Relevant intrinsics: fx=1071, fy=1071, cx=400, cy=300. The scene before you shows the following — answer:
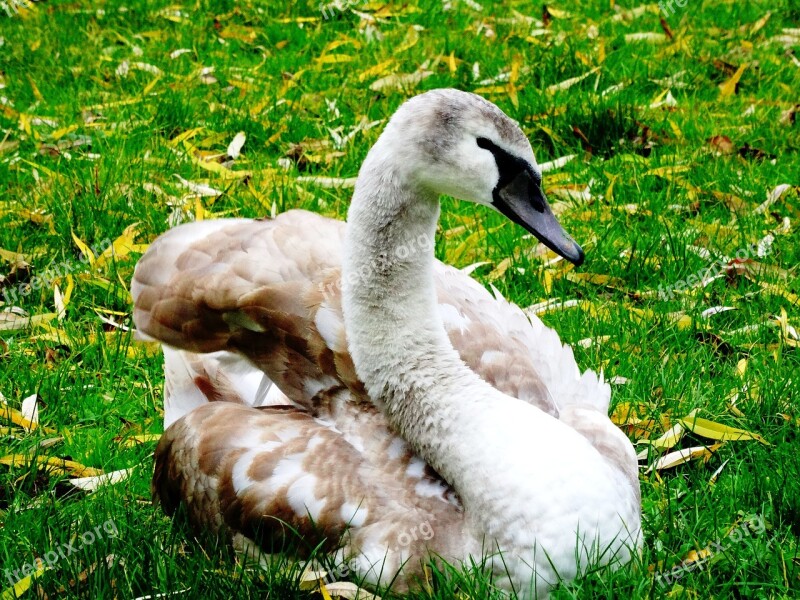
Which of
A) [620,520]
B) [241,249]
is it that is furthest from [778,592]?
[241,249]

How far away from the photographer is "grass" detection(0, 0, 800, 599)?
9.62 feet

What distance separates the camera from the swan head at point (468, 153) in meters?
2.64

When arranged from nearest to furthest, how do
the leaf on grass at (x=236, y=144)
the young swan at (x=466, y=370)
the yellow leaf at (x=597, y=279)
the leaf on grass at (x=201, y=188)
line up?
the young swan at (x=466, y=370), the yellow leaf at (x=597, y=279), the leaf on grass at (x=201, y=188), the leaf on grass at (x=236, y=144)

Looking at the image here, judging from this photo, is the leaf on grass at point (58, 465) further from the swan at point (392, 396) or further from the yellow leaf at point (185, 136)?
the yellow leaf at point (185, 136)

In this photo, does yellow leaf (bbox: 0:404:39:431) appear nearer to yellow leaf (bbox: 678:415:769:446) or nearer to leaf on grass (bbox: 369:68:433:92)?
yellow leaf (bbox: 678:415:769:446)

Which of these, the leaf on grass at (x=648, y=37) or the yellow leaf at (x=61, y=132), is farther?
the leaf on grass at (x=648, y=37)

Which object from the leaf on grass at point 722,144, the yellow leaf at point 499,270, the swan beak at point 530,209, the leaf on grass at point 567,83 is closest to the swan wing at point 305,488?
the swan beak at point 530,209

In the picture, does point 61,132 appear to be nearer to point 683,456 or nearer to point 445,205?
point 445,205

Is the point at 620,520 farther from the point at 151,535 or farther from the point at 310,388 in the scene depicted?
the point at 151,535

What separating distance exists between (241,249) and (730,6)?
5.28 m

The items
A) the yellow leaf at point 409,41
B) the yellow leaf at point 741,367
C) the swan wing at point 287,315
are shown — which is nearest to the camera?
the swan wing at point 287,315

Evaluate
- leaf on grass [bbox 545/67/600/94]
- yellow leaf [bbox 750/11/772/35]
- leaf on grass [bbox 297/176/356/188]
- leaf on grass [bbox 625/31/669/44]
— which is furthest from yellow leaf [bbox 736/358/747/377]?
yellow leaf [bbox 750/11/772/35]

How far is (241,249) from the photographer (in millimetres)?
3326

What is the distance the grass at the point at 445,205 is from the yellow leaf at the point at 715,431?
5cm
